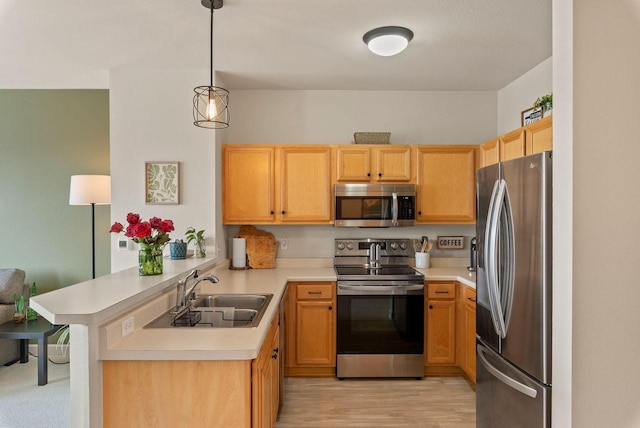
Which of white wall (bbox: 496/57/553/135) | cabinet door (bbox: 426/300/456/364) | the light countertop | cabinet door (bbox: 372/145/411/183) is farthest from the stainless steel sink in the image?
white wall (bbox: 496/57/553/135)

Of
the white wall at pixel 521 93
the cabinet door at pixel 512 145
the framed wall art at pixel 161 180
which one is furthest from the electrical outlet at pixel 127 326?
the white wall at pixel 521 93

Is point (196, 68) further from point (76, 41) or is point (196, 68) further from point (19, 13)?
point (19, 13)

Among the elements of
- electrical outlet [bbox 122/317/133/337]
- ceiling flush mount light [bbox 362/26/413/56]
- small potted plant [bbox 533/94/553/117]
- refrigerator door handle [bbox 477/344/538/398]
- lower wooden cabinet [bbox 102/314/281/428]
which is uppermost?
ceiling flush mount light [bbox 362/26/413/56]

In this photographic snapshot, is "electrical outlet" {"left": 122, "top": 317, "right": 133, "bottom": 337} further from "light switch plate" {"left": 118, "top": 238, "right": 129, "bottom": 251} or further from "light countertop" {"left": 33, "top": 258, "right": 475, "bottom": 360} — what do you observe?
"light switch plate" {"left": 118, "top": 238, "right": 129, "bottom": 251}

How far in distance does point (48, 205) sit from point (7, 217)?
1.38 feet

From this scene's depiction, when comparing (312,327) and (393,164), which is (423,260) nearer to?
(393,164)

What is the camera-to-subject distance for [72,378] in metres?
1.51

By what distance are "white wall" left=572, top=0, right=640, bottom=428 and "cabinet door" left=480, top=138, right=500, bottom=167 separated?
6.66 ft

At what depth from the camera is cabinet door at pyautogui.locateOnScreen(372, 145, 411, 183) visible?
3.62m

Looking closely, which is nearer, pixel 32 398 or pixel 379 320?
pixel 32 398

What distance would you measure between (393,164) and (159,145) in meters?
2.09

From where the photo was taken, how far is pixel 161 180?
333 cm

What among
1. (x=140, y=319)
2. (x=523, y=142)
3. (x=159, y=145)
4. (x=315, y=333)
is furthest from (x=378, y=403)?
(x=159, y=145)

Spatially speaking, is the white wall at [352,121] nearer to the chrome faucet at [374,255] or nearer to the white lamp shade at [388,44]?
the chrome faucet at [374,255]
